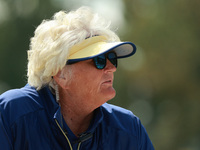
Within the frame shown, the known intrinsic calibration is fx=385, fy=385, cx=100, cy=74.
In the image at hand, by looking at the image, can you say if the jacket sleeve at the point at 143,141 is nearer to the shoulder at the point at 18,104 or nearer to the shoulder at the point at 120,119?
the shoulder at the point at 120,119

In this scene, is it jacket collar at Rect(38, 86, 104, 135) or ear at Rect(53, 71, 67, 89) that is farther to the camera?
ear at Rect(53, 71, 67, 89)

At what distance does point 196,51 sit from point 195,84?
1.06 m

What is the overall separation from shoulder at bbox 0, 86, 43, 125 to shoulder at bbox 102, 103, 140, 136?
0.61m

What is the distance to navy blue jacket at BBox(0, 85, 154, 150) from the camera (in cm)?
270

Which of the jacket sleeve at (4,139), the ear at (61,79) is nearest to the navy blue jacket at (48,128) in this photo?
the jacket sleeve at (4,139)

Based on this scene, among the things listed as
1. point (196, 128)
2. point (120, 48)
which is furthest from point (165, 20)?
point (120, 48)

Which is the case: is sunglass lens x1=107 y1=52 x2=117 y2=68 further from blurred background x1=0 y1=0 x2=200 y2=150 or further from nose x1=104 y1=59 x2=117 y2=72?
blurred background x1=0 y1=0 x2=200 y2=150

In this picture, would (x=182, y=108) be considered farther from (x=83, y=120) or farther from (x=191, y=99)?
(x=83, y=120)

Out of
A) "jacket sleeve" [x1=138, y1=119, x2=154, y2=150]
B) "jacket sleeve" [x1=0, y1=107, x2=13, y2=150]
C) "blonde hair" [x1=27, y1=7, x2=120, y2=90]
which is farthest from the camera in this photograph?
"jacket sleeve" [x1=138, y1=119, x2=154, y2=150]

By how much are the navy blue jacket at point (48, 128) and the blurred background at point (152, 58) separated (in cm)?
892

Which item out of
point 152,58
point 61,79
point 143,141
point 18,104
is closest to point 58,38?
point 61,79

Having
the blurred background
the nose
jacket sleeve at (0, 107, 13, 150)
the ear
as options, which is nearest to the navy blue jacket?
jacket sleeve at (0, 107, 13, 150)

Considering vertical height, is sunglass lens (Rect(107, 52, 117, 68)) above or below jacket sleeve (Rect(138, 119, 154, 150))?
above

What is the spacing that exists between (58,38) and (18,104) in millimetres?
586
